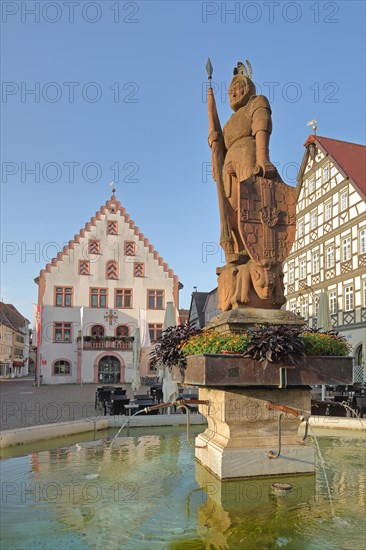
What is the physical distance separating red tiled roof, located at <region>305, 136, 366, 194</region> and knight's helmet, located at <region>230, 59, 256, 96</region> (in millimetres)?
23574

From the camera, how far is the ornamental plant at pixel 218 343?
542 cm

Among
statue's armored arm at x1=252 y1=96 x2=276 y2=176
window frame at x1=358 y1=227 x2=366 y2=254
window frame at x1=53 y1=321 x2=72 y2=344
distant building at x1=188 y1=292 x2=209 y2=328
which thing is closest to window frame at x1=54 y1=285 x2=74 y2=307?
window frame at x1=53 y1=321 x2=72 y2=344

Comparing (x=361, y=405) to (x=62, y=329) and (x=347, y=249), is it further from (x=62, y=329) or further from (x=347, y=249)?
(x=62, y=329)

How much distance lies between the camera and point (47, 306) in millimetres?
40562

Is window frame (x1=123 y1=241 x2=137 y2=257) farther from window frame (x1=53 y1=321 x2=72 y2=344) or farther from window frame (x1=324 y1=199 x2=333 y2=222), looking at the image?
window frame (x1=324 y1=199 x2=333 y2=222)

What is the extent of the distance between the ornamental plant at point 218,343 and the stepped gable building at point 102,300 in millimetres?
32627

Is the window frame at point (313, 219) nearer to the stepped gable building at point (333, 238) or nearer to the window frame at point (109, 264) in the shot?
the stepped gable building at point (333, 238)

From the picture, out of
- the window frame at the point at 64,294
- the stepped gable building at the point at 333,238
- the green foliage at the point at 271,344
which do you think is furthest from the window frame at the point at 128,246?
the green foliage at the point at 271,344

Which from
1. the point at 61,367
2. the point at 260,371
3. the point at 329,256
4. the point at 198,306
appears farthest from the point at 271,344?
the point at 198,306

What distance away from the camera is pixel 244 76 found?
7.43 metres

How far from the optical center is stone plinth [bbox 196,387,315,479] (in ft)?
17.9

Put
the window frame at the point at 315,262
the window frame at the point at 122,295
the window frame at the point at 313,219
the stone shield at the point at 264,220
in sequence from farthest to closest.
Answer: the window frame at the point at 122,295
the window frame at the point at 313,219
the window frame at the point at 315,262
the stone shield at the point at 264,220

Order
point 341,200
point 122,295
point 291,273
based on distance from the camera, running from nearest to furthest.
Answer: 1. point 341,200
2. point 291,273
3. point 122,295

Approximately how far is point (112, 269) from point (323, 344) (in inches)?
1472
